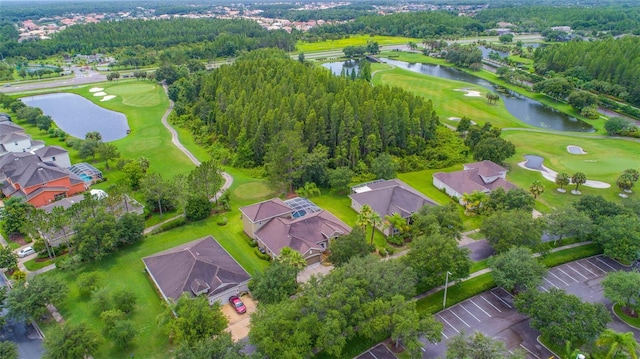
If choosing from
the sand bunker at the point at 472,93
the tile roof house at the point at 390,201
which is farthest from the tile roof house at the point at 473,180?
the sand bunker at the point at 472,93

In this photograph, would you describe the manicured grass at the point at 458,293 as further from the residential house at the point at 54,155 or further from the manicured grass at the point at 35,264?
the residential house at the point at 54,155

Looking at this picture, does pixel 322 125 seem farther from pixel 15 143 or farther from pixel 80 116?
pixel 80 116

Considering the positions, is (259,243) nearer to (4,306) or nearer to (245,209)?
(245,209)

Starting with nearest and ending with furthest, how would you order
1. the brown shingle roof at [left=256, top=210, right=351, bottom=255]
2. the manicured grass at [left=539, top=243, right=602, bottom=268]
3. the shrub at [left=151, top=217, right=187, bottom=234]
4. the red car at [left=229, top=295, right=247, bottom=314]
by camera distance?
the red car at [left=229, top=295, right=247, bottom=314], the brown shingle roof at [left=256, top=210, right=351, bottom=255], the manicured grass at [left=539, top=243, right=602, bottom=268], the shrub at [left=151, top=217, right=187, bottom=234]

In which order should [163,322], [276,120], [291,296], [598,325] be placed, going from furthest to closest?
[276,120] < [291,296] < [163,322] < [598,325]

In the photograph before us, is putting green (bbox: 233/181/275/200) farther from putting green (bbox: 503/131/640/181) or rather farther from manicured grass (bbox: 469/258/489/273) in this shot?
putting green (bbox: 503/131/640/181)

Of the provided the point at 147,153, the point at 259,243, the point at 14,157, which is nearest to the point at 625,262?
the point at 259,243

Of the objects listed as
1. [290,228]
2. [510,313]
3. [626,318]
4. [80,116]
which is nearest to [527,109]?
[626,318]

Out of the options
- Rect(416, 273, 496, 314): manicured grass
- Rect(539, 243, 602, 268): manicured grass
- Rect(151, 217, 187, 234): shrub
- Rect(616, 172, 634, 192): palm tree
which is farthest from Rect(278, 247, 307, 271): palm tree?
Rect(616, 172, 634, 192): palm tree
